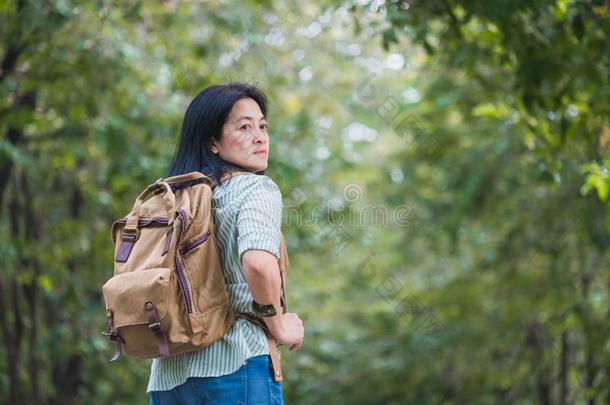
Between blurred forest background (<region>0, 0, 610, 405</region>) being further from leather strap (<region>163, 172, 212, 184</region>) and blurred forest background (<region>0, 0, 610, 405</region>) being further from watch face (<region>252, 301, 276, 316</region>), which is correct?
watch face (<region>252, 301, 276, 316</region>)

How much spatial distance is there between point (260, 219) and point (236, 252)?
0.13 meters

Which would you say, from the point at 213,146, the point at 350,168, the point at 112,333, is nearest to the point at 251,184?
the point at 213,146

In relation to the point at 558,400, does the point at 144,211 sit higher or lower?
higher

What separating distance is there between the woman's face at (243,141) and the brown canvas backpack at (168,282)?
22 centimetres

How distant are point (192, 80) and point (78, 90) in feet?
3.92

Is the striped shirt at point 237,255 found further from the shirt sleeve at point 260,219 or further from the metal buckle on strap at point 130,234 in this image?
the metal buckle on strap at point 130,234

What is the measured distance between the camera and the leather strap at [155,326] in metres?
2.71

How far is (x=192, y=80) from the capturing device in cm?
905

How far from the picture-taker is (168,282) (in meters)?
2.71

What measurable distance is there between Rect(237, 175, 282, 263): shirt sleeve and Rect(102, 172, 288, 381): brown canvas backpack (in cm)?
11

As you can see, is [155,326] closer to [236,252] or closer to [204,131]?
[236,252]

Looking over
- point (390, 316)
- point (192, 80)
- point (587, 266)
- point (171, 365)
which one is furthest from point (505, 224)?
point (171, 365)

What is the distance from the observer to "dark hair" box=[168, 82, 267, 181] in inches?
122

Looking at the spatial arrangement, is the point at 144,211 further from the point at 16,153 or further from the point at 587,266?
the point at 587,266
